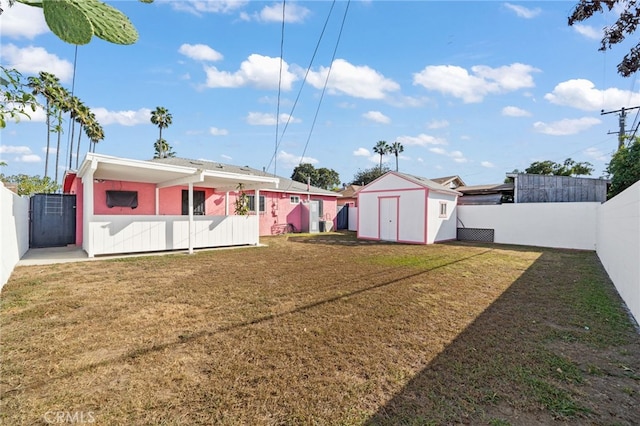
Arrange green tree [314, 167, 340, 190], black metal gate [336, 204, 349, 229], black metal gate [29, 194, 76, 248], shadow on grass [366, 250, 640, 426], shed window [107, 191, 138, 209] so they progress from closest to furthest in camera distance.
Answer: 1. shadow on grass [366, 250, 640, 426]
2. black metal gate [29, 194, 76, 248]
3. shed window [107, 191, 138, 209]
4. black metal gate [336, 204, 349, 229]
5. green tree [314, 167, 340, 190]

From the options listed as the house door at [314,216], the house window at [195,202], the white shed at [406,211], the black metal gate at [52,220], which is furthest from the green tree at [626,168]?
the black metal gate at [52,220]

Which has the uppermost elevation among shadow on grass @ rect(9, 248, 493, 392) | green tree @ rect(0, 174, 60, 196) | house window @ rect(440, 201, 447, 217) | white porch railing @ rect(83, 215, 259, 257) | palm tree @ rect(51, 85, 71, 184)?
green tree @ rect(0, 174, 60, 196)

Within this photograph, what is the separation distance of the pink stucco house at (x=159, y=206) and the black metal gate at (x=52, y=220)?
0.28 m

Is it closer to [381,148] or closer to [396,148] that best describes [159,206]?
[381,148]

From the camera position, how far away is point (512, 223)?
43.7ft

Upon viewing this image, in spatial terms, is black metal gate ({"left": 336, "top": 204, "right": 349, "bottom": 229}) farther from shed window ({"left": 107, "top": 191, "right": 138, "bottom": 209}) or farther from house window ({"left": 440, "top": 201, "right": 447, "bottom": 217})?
shed window ({"left": 107, "top": 191, "right": 138, "bottom": 209})

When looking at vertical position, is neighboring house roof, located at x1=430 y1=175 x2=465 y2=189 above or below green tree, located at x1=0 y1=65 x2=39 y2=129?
above

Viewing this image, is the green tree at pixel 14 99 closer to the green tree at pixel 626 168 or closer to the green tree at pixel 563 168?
the green tree at pixel 626 168

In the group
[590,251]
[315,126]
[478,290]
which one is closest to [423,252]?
[478,290]

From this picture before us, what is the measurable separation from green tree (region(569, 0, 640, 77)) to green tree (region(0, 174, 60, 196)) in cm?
2259

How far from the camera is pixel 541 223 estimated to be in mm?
12555

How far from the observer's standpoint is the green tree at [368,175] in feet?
149

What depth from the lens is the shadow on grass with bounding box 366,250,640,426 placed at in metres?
2.22

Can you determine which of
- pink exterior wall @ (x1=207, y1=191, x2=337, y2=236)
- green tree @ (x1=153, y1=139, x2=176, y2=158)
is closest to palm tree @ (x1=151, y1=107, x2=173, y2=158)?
green tree @ (x1=153, y1=139, x2=176, y2=158)
